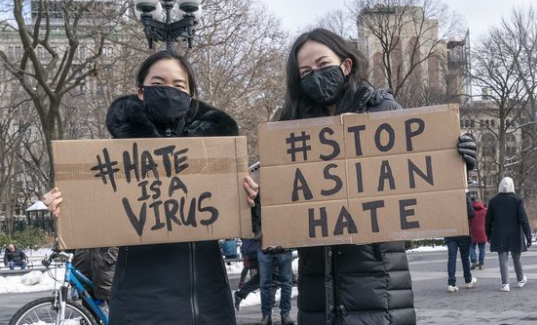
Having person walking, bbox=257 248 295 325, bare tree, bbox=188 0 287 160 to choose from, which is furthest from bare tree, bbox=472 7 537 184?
person walking, bbox=257 248 295 325

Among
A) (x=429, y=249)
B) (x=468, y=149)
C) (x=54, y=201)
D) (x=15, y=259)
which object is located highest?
(x=468, y=149)

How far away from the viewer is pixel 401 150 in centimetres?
325

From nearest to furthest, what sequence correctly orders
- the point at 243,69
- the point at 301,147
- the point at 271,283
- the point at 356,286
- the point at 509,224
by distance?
the point at 356,286 → the point at 301,147 → the point at 271,283 → the point at 509,224 → the point at 243,69

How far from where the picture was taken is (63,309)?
261 inches

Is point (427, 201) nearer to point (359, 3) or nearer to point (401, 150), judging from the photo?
point (401, 150)

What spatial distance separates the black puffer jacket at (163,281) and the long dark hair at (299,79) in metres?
0.68

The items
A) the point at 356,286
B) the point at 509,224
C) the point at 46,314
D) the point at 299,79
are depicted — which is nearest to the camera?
the point at 356,286

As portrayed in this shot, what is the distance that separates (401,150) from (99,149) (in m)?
1.37

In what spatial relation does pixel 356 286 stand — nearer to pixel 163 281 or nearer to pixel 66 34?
pixel 163 281

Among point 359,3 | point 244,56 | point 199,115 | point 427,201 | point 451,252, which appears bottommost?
point 451,252

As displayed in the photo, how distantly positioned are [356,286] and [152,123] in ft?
3.93

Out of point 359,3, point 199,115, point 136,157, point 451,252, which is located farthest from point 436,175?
point 359,3

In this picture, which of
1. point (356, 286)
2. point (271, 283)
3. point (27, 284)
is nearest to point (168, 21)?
point (271, 283)

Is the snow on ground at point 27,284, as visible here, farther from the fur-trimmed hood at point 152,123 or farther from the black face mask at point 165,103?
the black face mask at point 165,103
